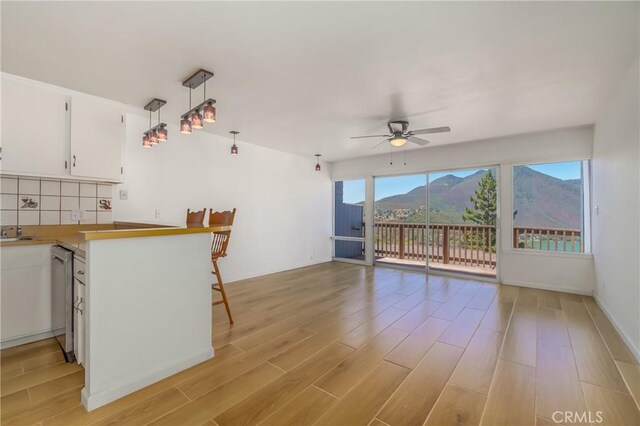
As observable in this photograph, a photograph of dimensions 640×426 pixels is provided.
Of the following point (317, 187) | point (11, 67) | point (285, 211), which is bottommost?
point (285, 211)

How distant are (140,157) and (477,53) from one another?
3741 millimetres

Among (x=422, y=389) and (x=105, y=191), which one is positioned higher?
(x=105, y=191)

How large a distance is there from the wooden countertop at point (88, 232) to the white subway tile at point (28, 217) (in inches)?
2.1

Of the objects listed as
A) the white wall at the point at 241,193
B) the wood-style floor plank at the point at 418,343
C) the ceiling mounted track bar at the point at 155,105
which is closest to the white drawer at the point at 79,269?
the white wall at the point at 241,193

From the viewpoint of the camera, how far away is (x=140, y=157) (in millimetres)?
3463

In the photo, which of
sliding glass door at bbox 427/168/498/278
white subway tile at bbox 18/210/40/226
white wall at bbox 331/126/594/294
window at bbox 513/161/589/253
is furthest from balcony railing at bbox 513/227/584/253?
white subway tile at bbox 18/210/40/226

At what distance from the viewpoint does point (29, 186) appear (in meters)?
2.68

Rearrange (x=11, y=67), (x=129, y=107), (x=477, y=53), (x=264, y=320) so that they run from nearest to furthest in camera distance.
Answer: (x=477, y=53) < (x=11, y=67) < (x=264, y=320) < (x=129, y=107)

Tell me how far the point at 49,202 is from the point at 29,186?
205mm

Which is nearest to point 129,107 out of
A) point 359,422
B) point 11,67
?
point 11,67

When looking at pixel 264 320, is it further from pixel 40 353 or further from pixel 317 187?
pixel 317 187

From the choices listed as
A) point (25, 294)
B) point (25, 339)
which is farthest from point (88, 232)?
point (25, 339)

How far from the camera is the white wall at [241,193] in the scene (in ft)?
11.5

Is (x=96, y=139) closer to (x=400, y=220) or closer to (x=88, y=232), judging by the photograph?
(x=88, y=232)
